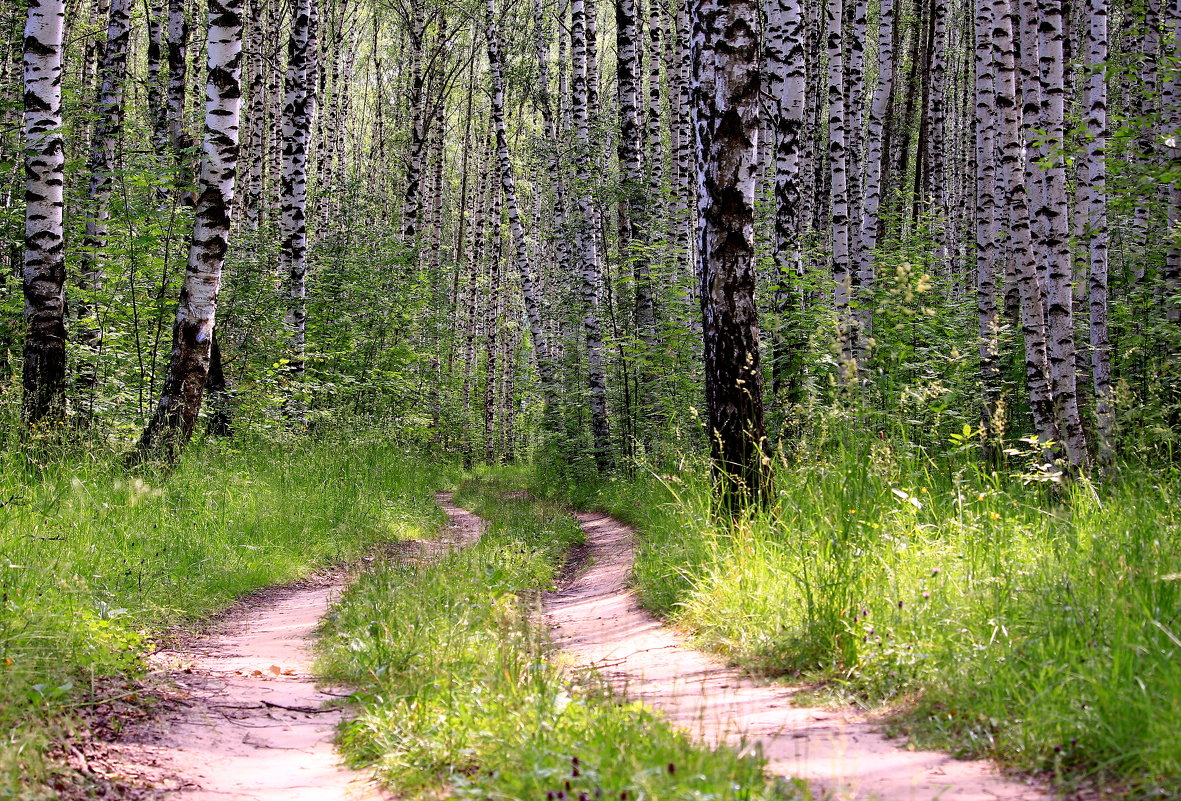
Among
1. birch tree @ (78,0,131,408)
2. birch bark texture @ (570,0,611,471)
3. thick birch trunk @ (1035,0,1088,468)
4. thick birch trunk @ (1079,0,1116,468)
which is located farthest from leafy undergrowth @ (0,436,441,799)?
thick birch trunk @ (1079,0,1116,468)

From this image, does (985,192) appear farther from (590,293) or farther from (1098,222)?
(590,293)

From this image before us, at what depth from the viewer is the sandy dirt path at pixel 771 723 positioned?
266 centimetres

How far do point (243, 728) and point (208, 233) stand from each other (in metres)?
6.94

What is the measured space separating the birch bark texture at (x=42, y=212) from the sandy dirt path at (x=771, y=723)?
6.71 m

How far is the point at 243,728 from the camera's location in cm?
390

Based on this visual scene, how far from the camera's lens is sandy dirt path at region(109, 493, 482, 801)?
3.23 meters

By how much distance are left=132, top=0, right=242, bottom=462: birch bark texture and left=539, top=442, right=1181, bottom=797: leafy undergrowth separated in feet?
20.4

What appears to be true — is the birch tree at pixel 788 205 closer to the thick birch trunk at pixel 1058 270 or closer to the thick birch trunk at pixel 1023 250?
the thick birch trunk at pixel 1023 250

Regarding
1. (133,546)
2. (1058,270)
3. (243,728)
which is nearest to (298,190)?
(133,546)

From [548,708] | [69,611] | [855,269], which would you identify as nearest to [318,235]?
[855,269]

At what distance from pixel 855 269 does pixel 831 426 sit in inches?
514

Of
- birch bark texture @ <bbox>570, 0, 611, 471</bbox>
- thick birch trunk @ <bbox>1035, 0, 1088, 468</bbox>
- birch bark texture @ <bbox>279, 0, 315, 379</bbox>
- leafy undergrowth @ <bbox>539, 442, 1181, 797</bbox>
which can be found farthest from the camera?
birch bark texture @ <bbox>570, 0, 611, 471</bbox>

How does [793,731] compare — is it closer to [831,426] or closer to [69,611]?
[831,426]

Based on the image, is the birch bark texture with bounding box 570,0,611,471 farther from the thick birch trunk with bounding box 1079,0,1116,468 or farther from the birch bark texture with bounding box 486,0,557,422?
the thick birch trunk with bounding box 1079,0,1116,468
